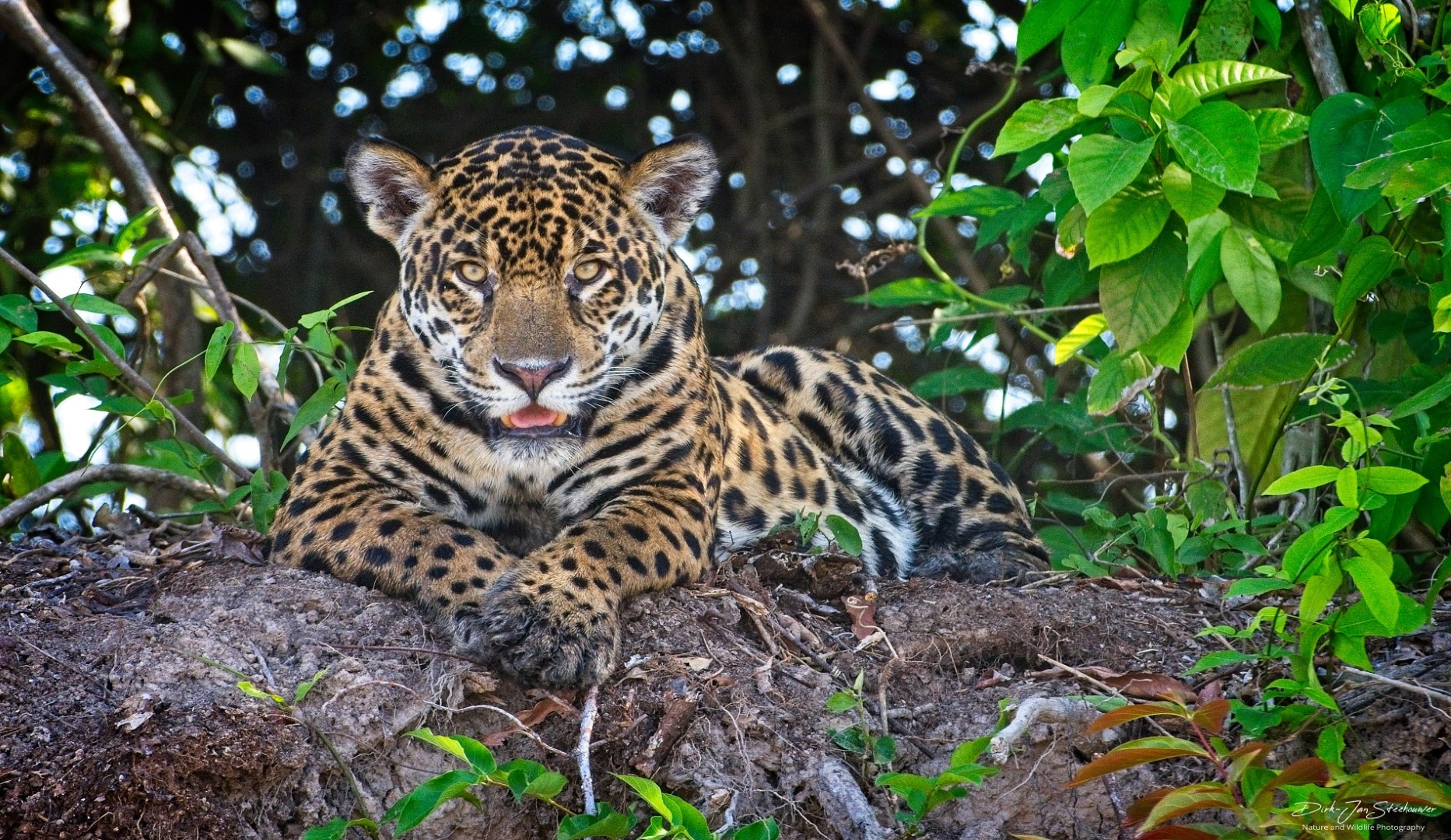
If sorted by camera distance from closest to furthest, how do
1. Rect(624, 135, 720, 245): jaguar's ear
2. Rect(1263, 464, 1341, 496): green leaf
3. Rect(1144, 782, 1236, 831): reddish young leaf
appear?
Rect(1144, 782, 1236, 831): reddish young leaf < Rect(1263, 464, 1341, 496): green leaf < Rect(624, 135, 720, 245): jaguar's ear

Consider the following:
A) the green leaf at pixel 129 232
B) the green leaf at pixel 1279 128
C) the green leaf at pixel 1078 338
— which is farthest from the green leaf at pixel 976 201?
the green leaf at pixel 129 232

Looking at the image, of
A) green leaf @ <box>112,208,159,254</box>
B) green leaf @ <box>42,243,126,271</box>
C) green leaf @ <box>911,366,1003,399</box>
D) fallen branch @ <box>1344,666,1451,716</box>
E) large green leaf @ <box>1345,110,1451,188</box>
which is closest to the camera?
fallen branch @ <box>1344,666,1451,716</box>

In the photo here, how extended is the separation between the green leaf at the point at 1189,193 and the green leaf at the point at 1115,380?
928 millimetres

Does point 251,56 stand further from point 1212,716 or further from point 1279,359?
point 1212,716

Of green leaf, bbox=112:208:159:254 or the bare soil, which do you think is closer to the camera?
the bare soil

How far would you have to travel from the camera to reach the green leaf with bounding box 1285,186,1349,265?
4.46 metres

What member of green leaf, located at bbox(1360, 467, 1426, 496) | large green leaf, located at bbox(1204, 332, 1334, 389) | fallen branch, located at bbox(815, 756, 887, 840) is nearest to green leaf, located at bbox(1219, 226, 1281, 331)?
large green leaf, located at bbox(1204, 332, 1334, 389)

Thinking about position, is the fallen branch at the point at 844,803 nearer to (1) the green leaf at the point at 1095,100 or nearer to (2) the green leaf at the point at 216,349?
(1) the green leaf at the point at 1095,100

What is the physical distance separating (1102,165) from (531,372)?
1929 mm

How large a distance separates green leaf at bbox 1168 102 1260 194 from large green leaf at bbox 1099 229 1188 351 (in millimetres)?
579

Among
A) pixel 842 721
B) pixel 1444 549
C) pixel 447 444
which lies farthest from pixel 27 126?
pixel 1444 549

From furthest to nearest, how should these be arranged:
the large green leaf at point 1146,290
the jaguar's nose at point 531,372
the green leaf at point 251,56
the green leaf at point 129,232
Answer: the green leaf at point 251,56, the green leaf at point 129,232, the jaguar's nose at point 531,372, the large green leaf at point 1146,290

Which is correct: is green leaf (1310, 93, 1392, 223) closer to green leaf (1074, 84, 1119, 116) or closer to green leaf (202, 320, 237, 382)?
green leaf (1074, 84, 1119, 116)

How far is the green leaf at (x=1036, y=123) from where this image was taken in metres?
4.39
